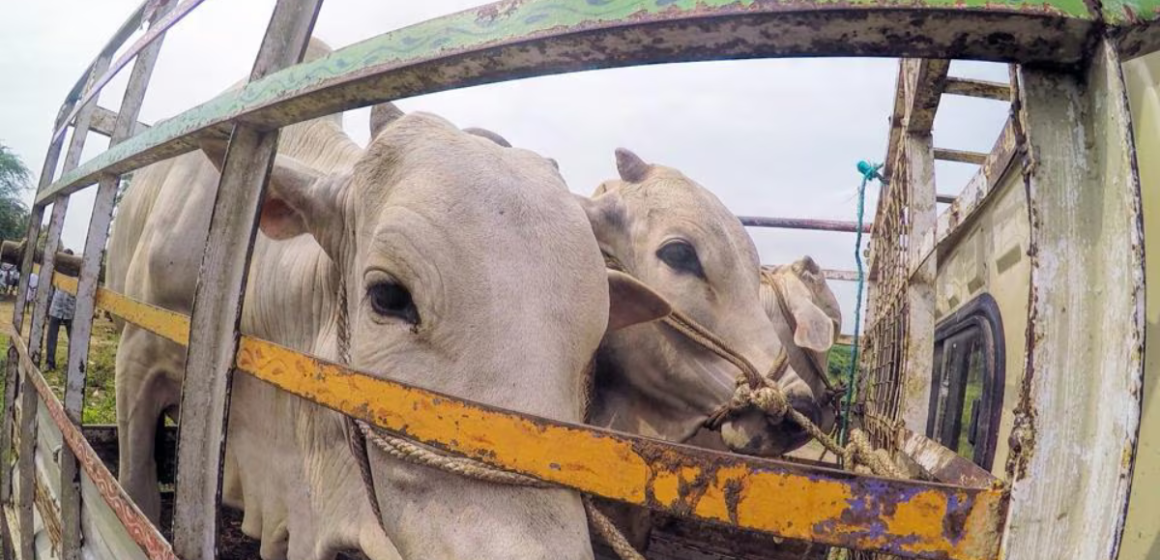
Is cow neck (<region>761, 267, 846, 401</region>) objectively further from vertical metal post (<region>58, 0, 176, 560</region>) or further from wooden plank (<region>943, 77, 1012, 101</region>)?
vertical metal post (<region>58, 0, 176, 560</region>)

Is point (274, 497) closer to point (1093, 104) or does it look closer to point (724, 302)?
point (724, 302)

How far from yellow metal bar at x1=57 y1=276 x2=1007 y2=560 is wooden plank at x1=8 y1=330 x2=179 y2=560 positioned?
68 cm

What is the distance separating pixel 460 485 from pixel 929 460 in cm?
113

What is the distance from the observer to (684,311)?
10.2 feet

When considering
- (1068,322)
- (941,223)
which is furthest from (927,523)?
(941,223)

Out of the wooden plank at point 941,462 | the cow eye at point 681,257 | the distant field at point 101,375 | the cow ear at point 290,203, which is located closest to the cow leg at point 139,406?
the distant field at point 101,375

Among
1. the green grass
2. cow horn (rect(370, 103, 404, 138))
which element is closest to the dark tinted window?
cow horn (rect(370, 103, 404, 138))

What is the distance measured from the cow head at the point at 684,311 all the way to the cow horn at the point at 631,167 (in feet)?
0.63

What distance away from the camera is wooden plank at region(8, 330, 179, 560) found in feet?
5.48

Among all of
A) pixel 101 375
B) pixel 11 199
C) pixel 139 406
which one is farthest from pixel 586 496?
pixel 11 199

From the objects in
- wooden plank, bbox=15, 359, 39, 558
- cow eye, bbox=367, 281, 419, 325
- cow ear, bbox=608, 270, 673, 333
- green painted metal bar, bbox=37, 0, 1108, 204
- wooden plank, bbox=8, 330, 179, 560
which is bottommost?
wooden plank, bbox=15, 359, 39, 558

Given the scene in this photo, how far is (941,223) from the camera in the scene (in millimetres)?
2609

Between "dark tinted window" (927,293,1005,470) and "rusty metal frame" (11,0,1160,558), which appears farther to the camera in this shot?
"dark tinted window" (927,293,1005,470)

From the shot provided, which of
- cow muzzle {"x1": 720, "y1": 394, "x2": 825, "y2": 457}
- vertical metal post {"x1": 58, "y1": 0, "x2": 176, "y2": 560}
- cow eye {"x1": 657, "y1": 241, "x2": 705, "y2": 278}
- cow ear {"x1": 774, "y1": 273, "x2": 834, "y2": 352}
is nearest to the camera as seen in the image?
vertical metal post {"x1": 58, "y1": 0, "x2": 176, "y2": 560}
